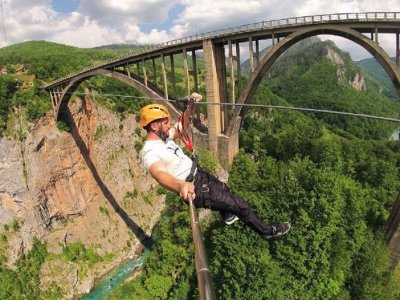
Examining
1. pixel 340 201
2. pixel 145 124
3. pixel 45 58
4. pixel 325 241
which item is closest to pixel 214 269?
pixel 325 241

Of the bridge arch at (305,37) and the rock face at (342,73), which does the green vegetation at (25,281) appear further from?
the rock face at (342,73)

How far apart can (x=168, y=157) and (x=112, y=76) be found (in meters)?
28.6

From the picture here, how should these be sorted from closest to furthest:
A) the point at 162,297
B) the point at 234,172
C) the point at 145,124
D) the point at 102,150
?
the point at 145,124
the point at 162,297
the point at 234,172
the point at 102,150

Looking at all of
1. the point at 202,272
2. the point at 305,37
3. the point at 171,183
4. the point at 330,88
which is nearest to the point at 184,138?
the point at 171,183

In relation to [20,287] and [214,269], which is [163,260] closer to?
[214,269]

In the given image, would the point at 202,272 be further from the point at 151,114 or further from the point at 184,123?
Answer: the point at 184,123

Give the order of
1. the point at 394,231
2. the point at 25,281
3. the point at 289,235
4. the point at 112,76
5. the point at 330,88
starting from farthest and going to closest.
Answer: the point at 330,88 → the point at 25,281 → the point at 112,76 → the point at 394,231 → the point at 289,235

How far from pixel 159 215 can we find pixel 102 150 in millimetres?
9463

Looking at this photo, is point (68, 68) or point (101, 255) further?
point (68, 68)

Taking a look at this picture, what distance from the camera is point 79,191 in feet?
126

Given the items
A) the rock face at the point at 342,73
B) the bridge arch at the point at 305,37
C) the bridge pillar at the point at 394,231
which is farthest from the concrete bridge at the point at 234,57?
the rock face at the point at 342,73

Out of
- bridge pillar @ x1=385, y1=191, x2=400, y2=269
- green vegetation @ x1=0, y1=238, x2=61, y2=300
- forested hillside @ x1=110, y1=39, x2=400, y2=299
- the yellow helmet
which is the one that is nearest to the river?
green vegetation @ x1=0, y1=238, x2=61, y2=300

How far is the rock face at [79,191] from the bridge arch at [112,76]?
50.8 inches

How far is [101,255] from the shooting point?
119 feet
